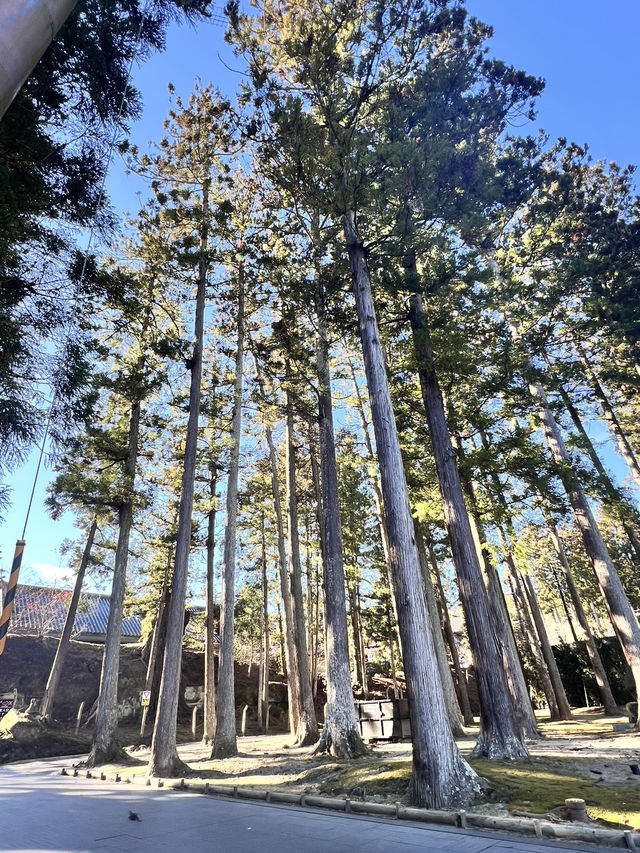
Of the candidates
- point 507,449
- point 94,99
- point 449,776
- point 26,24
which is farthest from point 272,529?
point 26,24

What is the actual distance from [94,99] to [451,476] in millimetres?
7648

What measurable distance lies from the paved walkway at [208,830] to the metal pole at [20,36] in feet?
16.4

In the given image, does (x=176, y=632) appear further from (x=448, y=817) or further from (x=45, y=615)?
(x=45, y=615)

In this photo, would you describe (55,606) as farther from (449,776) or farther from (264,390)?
(449,776)

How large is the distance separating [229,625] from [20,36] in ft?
35.9

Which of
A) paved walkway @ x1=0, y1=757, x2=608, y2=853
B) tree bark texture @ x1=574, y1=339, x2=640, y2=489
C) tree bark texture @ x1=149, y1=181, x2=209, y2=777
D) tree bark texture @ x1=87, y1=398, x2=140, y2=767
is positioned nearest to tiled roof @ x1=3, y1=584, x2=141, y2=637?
tree bark texture @ x1=87, y1=398, x2=140, y2=767

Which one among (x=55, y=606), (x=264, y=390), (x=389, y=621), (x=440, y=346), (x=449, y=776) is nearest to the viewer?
(x=449, y=776)

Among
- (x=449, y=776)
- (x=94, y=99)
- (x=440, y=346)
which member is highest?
(x=94, y=99)

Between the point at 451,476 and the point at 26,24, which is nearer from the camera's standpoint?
the point at 26,24

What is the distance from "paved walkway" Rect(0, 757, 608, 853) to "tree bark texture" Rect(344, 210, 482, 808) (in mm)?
662

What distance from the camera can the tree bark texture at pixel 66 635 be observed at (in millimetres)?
15219

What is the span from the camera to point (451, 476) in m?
8.14

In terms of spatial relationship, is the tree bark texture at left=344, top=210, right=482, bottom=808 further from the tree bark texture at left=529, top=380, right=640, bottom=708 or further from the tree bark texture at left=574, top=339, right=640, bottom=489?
the tree bark texture at left=574, top=339, right=640, bottom=489

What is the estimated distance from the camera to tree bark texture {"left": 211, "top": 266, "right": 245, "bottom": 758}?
33.0 ft
